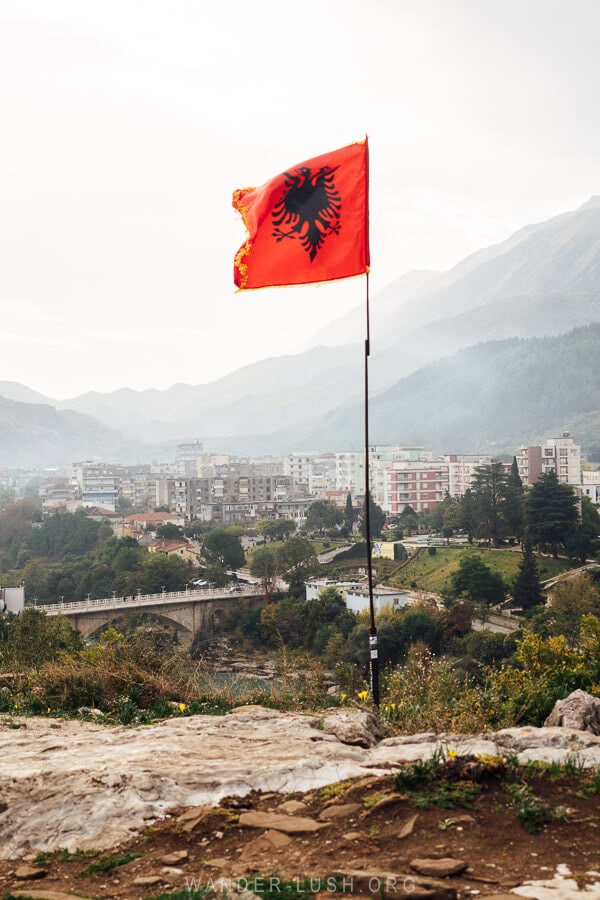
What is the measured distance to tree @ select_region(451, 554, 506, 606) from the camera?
2641cm

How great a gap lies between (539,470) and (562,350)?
225 ft

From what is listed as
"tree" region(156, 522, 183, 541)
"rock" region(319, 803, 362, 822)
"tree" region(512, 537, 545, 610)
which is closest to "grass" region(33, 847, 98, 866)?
"rock" region(319, 803, 362, 822)

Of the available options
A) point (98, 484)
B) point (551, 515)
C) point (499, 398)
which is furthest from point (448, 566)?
point (499, 398)

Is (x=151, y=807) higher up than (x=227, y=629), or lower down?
higher up

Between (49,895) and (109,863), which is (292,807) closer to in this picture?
(109,863)

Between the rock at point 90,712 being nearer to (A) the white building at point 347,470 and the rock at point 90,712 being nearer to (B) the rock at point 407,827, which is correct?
(B) the rock at point 407,827

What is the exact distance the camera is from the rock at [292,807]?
2848 millimetres

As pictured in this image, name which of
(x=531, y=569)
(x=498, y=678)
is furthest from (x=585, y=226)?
(x=498, y=678)

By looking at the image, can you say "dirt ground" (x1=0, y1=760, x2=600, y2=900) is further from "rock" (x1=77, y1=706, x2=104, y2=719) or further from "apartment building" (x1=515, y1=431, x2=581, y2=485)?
"apartment building" (x1=515, y1=431, x2=581, y2=485)

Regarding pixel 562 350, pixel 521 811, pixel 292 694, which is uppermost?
pixel 562 350

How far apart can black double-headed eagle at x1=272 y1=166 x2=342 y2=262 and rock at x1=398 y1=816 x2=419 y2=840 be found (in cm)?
348

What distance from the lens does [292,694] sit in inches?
218

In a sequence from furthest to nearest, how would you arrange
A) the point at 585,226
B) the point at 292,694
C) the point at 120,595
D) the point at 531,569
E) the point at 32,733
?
the point at 585,226, the point at 120,595, the point at 531,569, the point at 292,694, the point at 32,733

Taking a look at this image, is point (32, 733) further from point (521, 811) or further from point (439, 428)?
point (439, 428)
